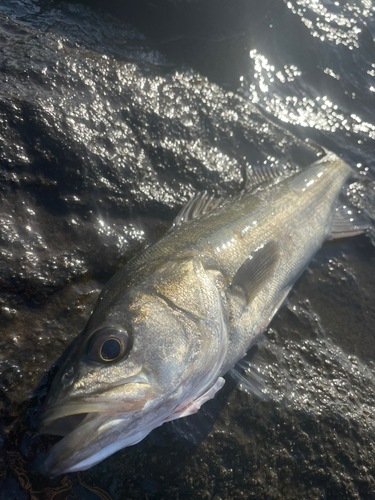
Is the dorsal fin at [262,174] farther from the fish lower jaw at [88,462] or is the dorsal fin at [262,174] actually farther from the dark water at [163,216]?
the fish lower jaw at [88,462]

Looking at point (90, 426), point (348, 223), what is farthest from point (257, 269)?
point (348, 223)

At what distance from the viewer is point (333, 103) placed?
19.1 feet

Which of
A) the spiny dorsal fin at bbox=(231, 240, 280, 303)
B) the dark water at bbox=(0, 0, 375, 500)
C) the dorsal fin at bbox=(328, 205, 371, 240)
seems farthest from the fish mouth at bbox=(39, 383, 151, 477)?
the dorsal fin at bbox=(328, 205, 371, 240)

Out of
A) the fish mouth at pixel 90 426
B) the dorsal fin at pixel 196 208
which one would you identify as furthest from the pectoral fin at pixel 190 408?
the dorsal fin at pixel 196 208

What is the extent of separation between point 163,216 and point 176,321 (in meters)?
1.67

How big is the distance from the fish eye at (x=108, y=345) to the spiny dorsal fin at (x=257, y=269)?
3.48 ft

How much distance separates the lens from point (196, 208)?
3262 millimetres

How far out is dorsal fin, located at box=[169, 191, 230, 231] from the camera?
3.17 metres

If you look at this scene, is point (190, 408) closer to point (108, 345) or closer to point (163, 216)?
point (108, 345)

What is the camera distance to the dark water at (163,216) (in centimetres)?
223

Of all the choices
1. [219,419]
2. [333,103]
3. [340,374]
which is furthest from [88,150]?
[333,103]

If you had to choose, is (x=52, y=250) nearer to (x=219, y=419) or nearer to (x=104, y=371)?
(x=104, y=371)

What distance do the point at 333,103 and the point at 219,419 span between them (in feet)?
18.7

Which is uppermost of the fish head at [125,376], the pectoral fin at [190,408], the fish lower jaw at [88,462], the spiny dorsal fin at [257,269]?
the spiny dorsal fin at [257,269]
